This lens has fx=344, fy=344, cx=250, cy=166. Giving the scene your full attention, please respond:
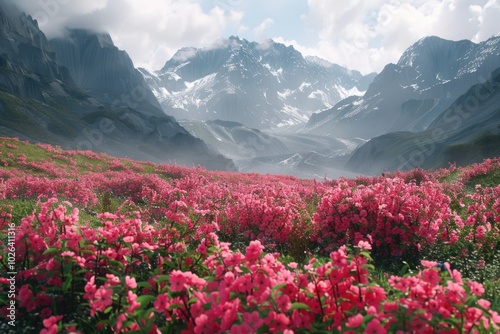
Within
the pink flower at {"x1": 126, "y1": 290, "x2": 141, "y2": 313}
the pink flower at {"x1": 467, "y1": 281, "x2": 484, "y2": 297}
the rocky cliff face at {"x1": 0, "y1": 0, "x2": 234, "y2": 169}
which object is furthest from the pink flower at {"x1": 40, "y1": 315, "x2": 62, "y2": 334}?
the rocky cliff face at {"x1": 0, "y1": 0, "x2": 234, "y2": 169}

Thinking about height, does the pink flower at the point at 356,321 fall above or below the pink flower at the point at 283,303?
below

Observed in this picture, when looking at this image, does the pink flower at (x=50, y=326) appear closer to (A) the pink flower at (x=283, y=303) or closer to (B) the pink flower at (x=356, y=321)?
(A) the pink flower at (x=283, y=303)

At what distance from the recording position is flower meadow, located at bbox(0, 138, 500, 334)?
303 cm

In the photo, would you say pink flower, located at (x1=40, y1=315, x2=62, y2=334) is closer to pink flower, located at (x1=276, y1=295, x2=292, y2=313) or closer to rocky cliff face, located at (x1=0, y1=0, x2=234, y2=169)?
pink flower, located at (x1=276, y1=295, x2=292, y2=313)

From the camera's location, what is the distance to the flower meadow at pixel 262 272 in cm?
303

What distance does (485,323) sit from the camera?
299 centimetres

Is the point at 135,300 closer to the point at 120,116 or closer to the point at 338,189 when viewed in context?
the point at 338,189

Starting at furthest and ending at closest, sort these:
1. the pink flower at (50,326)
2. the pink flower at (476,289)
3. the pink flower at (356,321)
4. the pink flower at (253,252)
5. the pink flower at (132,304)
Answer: the pink flower at (253,252) → the pink flower at (132,304) → the pink flower at (476,289) → the pink flower at (50,326) → the pink flower at (356,321)

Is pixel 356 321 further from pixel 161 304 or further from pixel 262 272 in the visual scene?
pixel 161 304

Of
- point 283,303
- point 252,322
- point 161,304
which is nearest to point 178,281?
point 161,304

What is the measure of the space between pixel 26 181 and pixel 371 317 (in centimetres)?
1467

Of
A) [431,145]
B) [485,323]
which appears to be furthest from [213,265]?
[431,145]

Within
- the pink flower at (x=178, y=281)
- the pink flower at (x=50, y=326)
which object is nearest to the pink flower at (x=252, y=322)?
the pink flower at (x=178, y=281)

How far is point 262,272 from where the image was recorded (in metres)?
3.53
